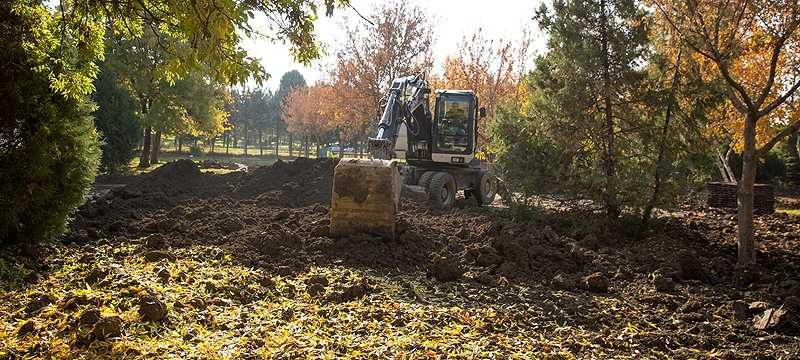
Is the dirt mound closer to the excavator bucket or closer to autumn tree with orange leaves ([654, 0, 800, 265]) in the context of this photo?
the excavator bucket

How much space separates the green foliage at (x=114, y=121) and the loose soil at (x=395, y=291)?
1305cm

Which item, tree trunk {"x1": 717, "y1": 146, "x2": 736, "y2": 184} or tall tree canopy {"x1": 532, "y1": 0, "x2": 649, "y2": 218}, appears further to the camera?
tree trunk {"x1": 717, "y1": 146, "x2": 736, "y2": 184}

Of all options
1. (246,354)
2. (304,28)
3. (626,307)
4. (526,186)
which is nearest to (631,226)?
(526,186)

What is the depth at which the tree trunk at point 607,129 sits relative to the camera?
10477 millimetres

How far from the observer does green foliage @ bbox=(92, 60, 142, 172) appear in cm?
2222

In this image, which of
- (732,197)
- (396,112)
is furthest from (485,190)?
(732,197)

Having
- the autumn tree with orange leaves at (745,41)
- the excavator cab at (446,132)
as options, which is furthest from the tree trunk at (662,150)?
the excavator cab at (446,132)

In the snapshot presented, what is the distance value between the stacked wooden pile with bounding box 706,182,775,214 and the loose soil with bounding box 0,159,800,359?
466 centimetres

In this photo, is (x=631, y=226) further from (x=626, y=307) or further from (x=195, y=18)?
(x=195, y=18)

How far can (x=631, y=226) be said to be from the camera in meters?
10.4

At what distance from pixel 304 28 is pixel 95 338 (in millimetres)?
3080

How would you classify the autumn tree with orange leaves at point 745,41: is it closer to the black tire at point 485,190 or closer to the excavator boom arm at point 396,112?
the excavator boom arm at point 396,112

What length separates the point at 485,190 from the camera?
16.8 metres

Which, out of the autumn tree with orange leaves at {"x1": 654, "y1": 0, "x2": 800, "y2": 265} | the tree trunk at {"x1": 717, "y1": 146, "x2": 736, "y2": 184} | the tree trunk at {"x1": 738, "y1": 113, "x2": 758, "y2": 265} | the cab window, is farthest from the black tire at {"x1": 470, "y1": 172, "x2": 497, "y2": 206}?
the tree trunk at {"x1": 738, "y1": 113, "x2": 758, "y2": 265}
